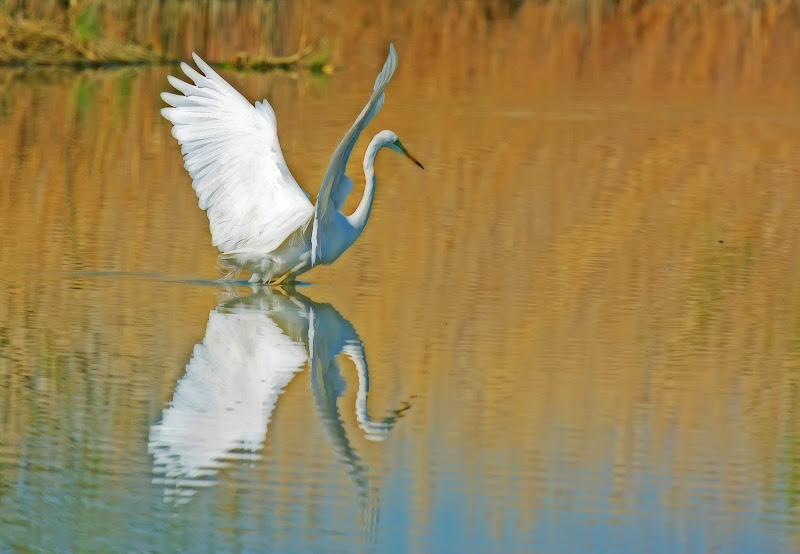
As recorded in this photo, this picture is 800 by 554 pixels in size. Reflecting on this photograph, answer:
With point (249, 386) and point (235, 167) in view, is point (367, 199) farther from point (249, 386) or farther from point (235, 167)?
point (249, 386)

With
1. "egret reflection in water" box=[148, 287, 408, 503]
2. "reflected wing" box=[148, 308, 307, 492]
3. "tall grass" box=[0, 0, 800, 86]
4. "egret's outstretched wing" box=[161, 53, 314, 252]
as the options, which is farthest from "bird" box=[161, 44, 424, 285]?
"tall grass" box=[0, 0, 800, 86]

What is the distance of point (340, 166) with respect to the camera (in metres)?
6.42

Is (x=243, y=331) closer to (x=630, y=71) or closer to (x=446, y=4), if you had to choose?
(x=630, y=71)

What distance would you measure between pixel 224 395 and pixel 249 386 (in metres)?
0.15

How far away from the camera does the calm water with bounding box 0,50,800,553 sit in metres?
4.09

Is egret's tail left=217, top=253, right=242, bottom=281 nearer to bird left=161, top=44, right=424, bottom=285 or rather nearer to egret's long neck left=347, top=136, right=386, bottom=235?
bird left=161, top=44, right=424, bottom=285

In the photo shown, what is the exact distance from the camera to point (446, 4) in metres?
24.8

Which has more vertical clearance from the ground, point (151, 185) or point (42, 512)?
point (151, 185)

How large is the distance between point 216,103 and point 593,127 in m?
6.49

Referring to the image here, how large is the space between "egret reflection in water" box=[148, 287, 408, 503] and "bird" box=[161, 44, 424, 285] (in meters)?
0.23

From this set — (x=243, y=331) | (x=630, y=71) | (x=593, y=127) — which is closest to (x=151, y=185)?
(x=243, y=331)

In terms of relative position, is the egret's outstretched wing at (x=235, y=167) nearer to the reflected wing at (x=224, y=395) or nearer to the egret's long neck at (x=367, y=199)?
the egret's long neck at (x=367, y=199)

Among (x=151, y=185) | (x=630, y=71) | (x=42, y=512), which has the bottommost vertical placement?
(x=42, y=512)

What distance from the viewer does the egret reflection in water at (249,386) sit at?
453 centimetres
